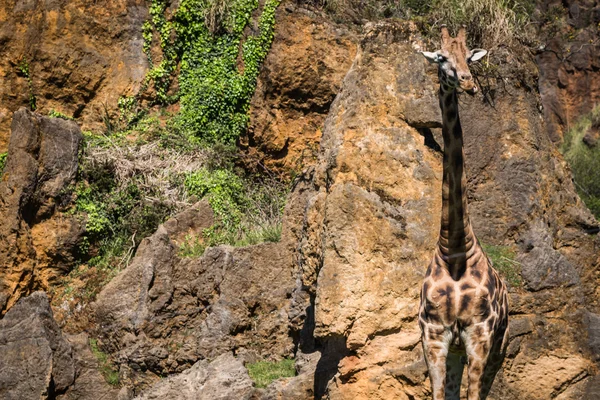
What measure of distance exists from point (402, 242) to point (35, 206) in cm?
611

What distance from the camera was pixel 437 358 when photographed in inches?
288

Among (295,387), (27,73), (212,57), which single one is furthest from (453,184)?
A: (27,73)

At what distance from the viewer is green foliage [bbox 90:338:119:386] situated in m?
11.5

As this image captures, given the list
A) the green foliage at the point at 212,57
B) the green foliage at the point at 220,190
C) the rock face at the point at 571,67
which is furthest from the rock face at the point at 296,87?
the rock face at the point at 571,67

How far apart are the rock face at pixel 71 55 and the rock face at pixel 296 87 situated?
216 centimetres

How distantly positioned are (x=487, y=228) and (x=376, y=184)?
179 centimetres

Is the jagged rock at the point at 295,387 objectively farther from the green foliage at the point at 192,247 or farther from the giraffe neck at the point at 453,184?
the green foliage at the point at 192,247

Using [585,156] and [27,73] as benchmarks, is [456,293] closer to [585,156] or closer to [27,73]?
[27,73]

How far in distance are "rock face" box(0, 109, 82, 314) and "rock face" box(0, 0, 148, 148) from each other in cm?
205

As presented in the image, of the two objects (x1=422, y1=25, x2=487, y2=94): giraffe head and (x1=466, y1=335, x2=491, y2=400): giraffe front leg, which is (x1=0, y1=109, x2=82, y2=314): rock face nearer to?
(x1=466, y1=335, x2=491, y2=400): giraffe front leg

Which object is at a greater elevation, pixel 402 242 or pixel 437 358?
pixel 402 242

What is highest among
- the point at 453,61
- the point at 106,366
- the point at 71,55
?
the point at 71,55

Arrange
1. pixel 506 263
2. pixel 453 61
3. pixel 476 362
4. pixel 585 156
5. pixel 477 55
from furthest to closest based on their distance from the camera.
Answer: pixel 585 156, pixel 506 263, pixel 476 362, pixel 477 55, pixel 453 61

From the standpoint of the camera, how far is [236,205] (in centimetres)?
1484
